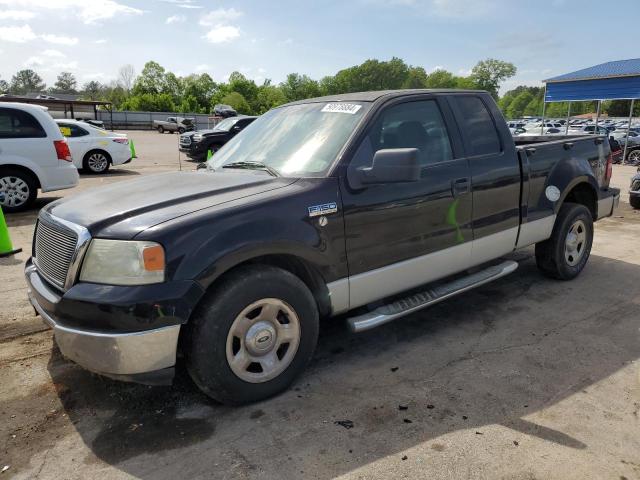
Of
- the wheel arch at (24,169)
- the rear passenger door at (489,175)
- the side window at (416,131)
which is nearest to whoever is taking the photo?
the side window at (416,131)

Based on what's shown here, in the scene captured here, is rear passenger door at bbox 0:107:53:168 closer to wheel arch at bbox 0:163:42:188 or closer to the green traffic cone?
wheel arch at bbox 0:163:42:188

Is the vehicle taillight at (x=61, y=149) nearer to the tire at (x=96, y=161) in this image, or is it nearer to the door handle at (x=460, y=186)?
the tire at (x=96, y=161)

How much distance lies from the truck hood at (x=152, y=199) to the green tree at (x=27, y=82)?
5953 inches

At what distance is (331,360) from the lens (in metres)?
3.62

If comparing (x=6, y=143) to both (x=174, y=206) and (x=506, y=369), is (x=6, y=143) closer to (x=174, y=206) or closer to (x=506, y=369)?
(x=174, y=206)

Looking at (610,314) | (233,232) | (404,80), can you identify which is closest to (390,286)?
(233,232)

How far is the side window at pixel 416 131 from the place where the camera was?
141 inches

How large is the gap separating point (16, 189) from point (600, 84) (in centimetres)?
2193

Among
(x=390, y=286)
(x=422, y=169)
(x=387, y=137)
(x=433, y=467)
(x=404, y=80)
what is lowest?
(x=433, y=467)

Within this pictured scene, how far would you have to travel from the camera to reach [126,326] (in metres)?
Answer: 2.56

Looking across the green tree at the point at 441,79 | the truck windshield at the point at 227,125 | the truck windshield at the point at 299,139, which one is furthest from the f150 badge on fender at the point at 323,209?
the green tree at the point at 441,79

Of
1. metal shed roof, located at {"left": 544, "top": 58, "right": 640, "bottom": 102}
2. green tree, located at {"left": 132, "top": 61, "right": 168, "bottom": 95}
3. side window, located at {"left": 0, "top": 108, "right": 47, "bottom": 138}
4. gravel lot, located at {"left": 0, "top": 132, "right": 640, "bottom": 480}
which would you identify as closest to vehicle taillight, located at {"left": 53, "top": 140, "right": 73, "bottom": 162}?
side window, located at {"left": 0, "top": 108, "right": 47, "bottom": 138}

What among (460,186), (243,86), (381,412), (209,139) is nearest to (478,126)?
(460,186)

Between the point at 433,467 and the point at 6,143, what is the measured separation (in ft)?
28.9
